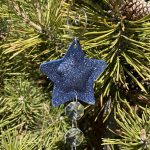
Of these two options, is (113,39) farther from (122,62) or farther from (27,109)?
(27,109)

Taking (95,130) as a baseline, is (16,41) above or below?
above

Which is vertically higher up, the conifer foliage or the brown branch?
the brown branch

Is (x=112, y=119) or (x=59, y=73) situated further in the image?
(x=112, y=119)

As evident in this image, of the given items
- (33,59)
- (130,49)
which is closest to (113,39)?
(130,49)
